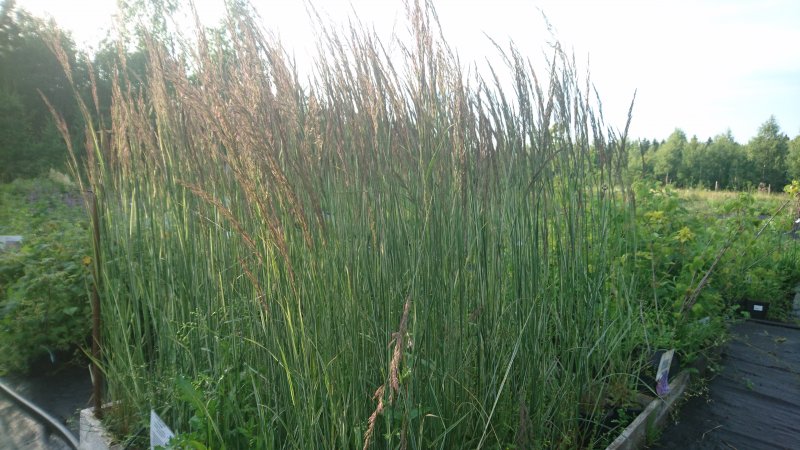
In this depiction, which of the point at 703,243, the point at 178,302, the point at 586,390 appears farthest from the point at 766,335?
the point at 178,302

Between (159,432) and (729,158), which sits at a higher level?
(729,158)

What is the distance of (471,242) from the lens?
157 cm

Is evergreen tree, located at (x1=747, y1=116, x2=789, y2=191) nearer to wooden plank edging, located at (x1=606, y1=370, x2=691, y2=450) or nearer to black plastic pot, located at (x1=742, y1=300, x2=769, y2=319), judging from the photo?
black plastic pot, located at (x1=742, y1=300, x2=769, y2=319)

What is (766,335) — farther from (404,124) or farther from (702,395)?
(404,124)

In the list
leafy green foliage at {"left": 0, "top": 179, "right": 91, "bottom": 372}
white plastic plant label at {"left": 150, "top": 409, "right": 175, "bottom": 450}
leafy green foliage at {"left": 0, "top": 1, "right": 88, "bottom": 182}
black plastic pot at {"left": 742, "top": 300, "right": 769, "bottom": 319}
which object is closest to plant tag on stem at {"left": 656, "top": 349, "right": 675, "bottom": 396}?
white plastic plant label at {"left": 150, "top": 409, "right": 175, "bottom": 450}

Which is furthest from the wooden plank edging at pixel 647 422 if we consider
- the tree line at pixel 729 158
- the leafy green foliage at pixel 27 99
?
the tree line at pixel 729 158

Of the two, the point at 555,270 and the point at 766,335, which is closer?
the point at 555,270

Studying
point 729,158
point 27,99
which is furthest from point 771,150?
point 27,99

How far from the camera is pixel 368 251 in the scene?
144 centimetres

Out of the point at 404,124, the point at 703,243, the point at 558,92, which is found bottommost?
the point at 703,243

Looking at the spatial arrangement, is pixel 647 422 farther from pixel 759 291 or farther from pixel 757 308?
pixel 759 291

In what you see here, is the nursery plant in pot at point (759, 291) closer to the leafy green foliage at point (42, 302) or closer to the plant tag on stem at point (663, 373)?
the plant tag on stem at point (663, 373)

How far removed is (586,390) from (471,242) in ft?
3.29

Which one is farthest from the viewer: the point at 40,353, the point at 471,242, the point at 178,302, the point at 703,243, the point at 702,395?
the point at 703,243
